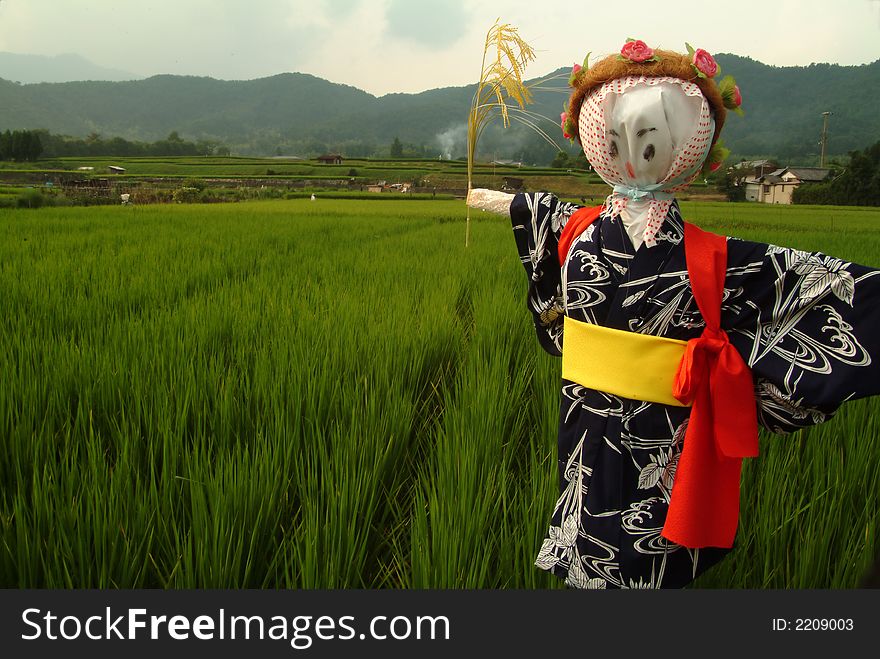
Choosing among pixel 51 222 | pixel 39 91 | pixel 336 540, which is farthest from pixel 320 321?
pixel 39 91

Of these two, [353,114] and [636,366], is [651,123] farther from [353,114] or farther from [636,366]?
[353,114]

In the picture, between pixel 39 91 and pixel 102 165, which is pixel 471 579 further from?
pixel 39 91

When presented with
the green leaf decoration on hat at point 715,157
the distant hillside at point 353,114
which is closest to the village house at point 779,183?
the distant hillside at point 353,114

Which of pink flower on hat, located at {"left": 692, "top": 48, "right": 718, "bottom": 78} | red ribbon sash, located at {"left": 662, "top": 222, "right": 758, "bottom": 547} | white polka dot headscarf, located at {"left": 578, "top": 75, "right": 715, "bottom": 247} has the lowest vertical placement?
red ribbon sash, located at {"left": 662, "top": 222, "right": 758, "bottom": 547}

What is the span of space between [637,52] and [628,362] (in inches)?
23.7

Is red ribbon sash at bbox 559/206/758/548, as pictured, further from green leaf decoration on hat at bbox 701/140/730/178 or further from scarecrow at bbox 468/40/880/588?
green leaf decoration on hat at bbox 701/140/730/178

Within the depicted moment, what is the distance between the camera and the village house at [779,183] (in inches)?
718

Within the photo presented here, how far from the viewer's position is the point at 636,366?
1.03m

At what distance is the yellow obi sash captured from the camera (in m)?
1.01

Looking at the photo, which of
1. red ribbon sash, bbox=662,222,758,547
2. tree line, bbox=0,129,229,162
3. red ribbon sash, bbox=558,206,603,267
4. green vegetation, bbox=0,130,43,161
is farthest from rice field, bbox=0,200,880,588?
tree line, bbox=0,129,229,162

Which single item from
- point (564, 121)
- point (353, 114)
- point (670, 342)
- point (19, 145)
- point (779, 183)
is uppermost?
point (353, 114)

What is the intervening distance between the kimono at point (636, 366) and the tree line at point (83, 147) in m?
23.2

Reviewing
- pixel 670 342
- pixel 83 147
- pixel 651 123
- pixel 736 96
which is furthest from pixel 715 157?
pixel 83 147

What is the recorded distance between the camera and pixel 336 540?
112 centimetres
